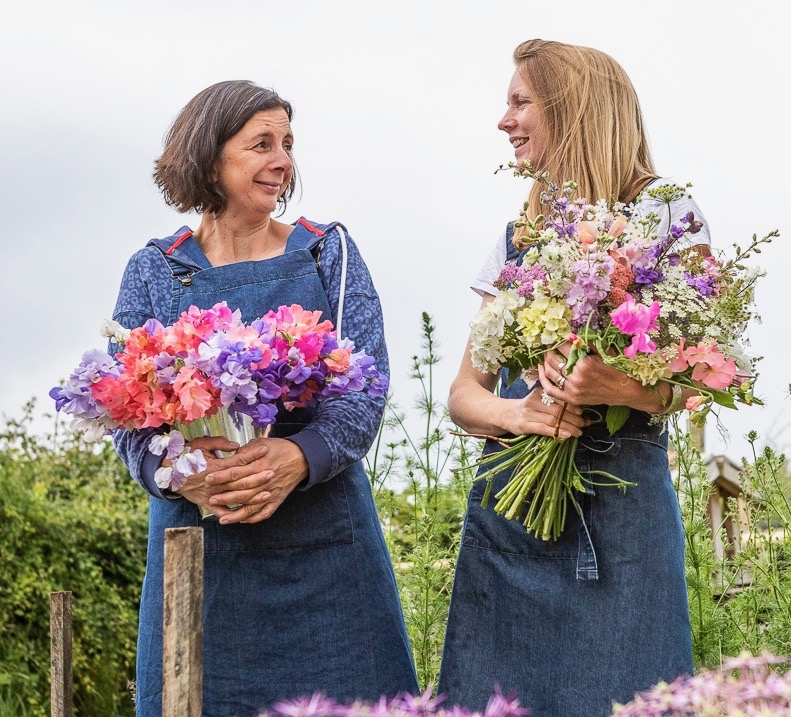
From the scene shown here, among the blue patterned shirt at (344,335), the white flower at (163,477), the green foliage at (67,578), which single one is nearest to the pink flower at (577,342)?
the blue patterned shirt at (344,335)

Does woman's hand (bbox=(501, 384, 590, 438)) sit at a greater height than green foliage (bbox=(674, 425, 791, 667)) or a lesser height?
greater

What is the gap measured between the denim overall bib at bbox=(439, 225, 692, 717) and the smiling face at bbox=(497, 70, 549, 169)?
726mm

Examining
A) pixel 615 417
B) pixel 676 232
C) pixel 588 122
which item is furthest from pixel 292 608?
pixel 588 122

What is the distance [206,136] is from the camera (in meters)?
2.79

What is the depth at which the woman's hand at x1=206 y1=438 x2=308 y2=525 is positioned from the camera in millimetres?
2357

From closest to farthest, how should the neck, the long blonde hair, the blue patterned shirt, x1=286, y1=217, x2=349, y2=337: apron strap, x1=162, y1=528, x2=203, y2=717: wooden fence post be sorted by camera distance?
1. x1=162, y1=528, x2=203, y2=717: wooden fence post
2. the blue patterned shirt
3. the long blonde hair
4. x1=286, y1=217, x2=349, y2=337: apron strap
5. the neck

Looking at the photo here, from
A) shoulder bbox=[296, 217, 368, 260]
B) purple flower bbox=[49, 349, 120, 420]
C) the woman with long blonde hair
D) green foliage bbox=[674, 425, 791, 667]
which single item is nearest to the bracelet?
the woman with long blonde hair

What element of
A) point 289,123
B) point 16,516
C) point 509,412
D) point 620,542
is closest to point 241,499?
point 509,412

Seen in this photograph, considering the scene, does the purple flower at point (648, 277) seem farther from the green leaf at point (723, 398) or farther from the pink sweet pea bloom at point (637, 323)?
the green leaf at point (723, 398)

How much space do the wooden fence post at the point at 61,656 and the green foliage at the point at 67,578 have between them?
3862mm

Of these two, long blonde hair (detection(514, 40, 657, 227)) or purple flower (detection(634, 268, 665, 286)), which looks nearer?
purple flower (detection(634, 268, 665, 286))

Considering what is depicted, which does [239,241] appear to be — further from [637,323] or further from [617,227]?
[637,323]

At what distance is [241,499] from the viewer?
238 cm

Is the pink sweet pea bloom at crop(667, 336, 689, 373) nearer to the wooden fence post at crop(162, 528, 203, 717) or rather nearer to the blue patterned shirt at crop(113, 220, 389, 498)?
the blue patterned shirt at crop(113, 220, 389, 498)
